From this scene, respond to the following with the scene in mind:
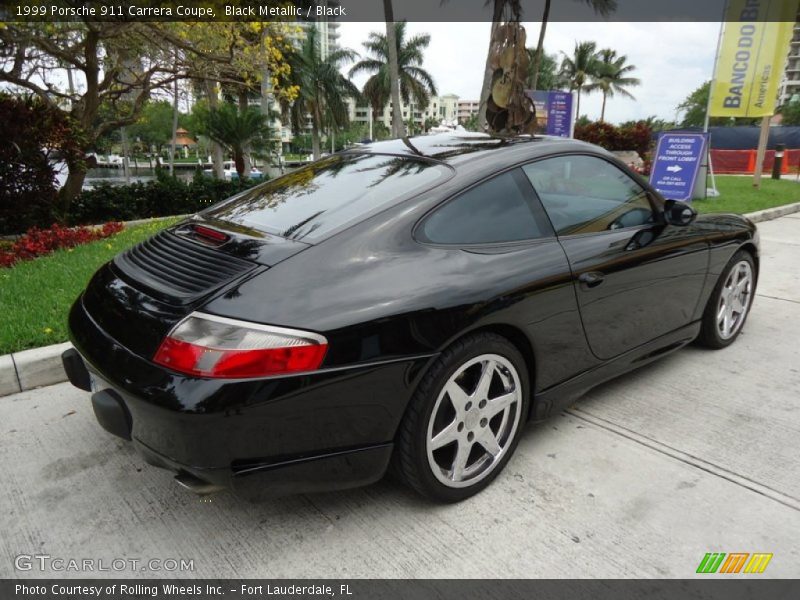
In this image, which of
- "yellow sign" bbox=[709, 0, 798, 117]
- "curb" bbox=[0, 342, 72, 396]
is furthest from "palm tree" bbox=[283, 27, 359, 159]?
"curb" bbox=[0, 342, 72, 396]

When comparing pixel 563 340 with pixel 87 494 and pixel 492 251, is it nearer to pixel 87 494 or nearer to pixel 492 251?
pixel 492 251

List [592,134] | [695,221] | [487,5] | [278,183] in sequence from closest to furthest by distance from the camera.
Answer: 1. [278,183]
2. [695,221]
3. [487,5]
4. [592,134]

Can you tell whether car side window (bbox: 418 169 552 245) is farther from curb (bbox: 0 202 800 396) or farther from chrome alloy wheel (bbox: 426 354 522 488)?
curb (bbox: 0 202 800 396)

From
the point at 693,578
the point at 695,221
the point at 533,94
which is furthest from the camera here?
the point at 533,94

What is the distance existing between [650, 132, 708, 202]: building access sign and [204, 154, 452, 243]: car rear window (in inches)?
348

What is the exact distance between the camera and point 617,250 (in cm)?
285

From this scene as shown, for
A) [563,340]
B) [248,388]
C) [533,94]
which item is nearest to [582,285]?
[563,340]

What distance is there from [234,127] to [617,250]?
1278 centimetres

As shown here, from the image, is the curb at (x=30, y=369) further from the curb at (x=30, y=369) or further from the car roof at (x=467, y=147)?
the car roof at (x=467, y=147)

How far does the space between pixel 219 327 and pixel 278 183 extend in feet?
4.54

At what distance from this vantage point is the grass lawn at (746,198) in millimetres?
10312

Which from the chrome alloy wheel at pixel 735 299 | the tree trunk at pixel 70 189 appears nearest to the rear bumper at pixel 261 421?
the chrome alloy wheel at pixel 735 299

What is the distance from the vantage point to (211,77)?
1134 centimetres

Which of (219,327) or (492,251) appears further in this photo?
(492,251)
